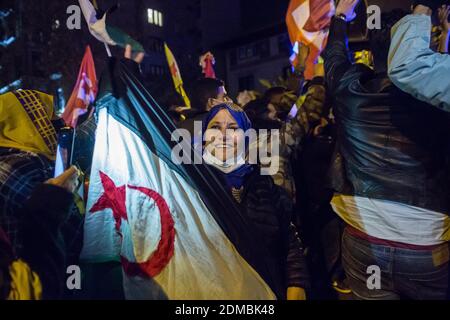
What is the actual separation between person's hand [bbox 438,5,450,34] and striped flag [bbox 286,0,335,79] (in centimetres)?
103

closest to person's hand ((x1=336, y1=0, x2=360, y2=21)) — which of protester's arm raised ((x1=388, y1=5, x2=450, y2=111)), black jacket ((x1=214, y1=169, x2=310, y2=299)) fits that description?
protester's arm raised ((x1=388, y1=5, x2=450, y2=111))

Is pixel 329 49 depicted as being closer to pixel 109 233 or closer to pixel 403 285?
pixel 403 285

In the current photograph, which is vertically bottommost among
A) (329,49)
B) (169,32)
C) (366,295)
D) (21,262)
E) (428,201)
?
(366,295)

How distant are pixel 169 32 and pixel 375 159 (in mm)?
37009

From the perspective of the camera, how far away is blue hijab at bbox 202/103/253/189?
2564 millimetres

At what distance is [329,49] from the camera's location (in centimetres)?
255

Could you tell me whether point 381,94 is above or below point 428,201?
above

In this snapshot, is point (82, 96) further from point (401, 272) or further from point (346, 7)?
point (401, 272)

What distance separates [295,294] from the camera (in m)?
2.38

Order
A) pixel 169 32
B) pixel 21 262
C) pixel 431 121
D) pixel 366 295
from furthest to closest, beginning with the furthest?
pixel 169 32 < pixel 366 295 < pixel 431 121 < pixel 21 262

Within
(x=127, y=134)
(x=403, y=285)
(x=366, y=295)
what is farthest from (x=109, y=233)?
(x=403, y=285)

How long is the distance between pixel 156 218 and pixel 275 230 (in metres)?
0.73

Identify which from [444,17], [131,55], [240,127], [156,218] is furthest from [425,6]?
[156,218]

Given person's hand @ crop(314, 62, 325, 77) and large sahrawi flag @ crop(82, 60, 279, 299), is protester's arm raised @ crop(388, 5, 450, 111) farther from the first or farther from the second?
person's hand @ crop(314, 62, 325, 77)
